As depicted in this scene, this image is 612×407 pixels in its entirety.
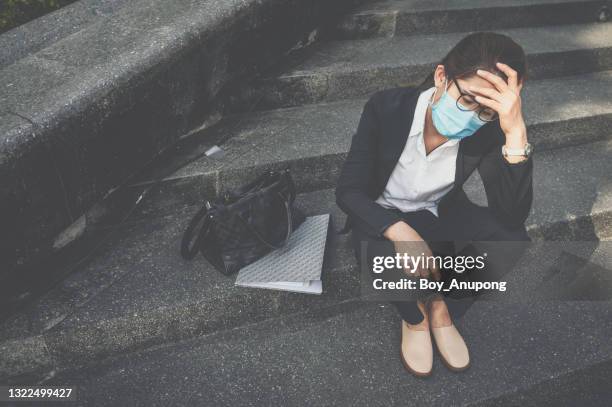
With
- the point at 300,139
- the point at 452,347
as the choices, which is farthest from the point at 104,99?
the point at 452,347

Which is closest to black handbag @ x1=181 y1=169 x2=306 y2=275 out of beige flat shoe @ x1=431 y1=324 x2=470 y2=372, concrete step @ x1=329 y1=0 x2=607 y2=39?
beige flat shoe @ x1=431 y1=324 x2=470 y2=372

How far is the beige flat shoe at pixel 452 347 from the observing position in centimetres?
215

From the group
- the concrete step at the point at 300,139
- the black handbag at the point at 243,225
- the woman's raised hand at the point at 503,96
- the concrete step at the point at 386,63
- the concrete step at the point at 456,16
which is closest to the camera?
the woman's raised hand at the point at 503,96

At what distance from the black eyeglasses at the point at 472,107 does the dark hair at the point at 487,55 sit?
76 mm

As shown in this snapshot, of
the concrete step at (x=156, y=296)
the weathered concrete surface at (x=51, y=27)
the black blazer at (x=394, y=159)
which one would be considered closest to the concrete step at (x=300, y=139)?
the concrete step at (x=156, y=296)

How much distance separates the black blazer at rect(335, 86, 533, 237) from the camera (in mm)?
2104

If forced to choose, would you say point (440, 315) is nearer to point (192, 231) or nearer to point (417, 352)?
point (417, 352)

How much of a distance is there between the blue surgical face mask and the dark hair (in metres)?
0.12

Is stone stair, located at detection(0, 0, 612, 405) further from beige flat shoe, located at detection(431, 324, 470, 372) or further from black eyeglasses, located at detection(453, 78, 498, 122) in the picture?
black eyeglasses, located at detection(453, 78, 498, 122)

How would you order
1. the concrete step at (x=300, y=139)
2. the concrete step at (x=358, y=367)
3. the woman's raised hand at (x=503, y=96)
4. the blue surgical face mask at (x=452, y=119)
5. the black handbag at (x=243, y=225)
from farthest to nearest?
the concrete step at (x=300, y=139) < the black handbag at (x=243, y=225) < the concrete step at (x=358, y=367) < the blue surgical face mask at (x=452, y=119) < the woman's raised hand at (x=503, y=96)

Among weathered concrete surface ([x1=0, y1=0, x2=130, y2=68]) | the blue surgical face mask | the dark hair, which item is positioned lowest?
the blue surgical face mask

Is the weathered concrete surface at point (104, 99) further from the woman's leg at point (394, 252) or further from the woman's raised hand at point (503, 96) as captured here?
the woman's raised hand at point (503, 96)

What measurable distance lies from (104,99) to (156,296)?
975mm

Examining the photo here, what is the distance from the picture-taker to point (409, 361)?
2.15 meters
